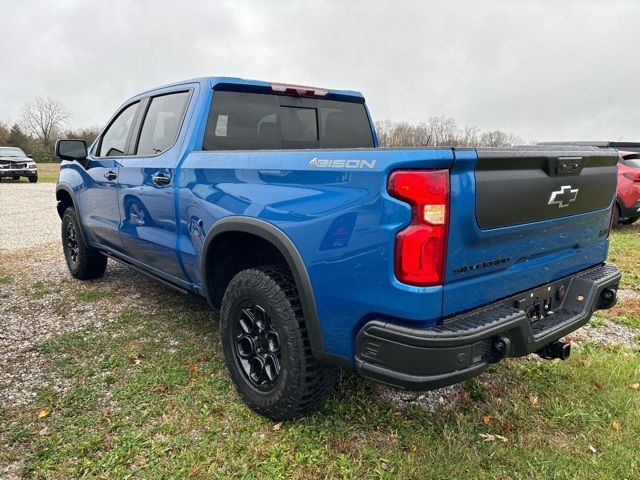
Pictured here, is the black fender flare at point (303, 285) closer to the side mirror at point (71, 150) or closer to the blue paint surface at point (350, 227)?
the blue paint surface at point (350, 227)

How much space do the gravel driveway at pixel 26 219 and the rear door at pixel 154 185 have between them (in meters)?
4.73

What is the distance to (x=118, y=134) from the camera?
4.43m

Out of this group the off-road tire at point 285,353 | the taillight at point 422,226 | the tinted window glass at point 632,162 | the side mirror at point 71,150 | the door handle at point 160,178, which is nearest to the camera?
the taillight at point 422,226

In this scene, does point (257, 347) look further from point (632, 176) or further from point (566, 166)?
point (632, 176)

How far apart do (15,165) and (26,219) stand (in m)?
13.0

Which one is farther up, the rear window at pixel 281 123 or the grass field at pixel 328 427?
the rear window at pixel 281 123

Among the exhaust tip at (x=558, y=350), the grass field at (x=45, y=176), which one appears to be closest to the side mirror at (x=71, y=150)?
the exhaust tip at (x=558, y=350)

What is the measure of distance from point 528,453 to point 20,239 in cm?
863

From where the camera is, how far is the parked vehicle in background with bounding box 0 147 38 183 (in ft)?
70.1

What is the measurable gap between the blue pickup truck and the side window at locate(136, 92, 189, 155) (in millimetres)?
21

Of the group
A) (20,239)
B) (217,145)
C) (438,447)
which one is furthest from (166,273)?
(20,239)

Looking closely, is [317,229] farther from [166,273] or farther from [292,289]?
[166,273]

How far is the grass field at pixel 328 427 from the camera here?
2.38 meters

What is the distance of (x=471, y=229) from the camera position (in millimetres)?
2006
